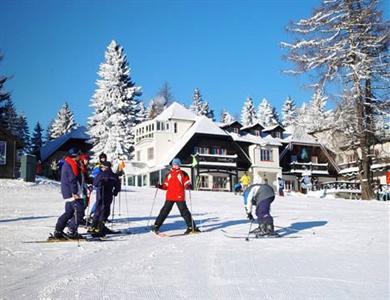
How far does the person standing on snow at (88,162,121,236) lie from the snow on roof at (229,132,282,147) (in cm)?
4138

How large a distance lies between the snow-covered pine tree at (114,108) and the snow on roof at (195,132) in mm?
4112

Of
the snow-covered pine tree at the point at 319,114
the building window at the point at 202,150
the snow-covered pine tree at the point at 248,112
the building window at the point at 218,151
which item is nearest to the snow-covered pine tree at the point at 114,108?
the building window at the point at 202,150

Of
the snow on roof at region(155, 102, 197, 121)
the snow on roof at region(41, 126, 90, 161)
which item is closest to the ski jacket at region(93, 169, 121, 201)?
the snow on roof at region(155, 102, 197, 121)

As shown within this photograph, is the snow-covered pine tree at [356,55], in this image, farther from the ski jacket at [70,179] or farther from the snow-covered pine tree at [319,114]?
the ski jacket at [70,179]

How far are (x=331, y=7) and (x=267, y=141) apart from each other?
80.3 ft

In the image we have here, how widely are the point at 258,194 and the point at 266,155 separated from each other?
41.3 metres

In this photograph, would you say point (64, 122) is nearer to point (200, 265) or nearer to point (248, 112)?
point (248, 112)

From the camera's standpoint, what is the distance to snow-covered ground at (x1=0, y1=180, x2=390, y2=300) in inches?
209

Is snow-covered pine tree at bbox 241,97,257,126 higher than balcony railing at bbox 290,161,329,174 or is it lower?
higher

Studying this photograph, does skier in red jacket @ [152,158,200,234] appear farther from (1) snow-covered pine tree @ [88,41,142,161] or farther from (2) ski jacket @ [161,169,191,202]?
(1) snow-covered pine tree @ [88,41,142,161]

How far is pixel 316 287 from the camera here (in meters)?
5.60

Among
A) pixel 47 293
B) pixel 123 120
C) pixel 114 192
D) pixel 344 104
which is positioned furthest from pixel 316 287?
pixel 123 120

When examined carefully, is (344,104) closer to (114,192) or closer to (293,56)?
(293,56)

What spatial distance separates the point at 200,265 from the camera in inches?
267
